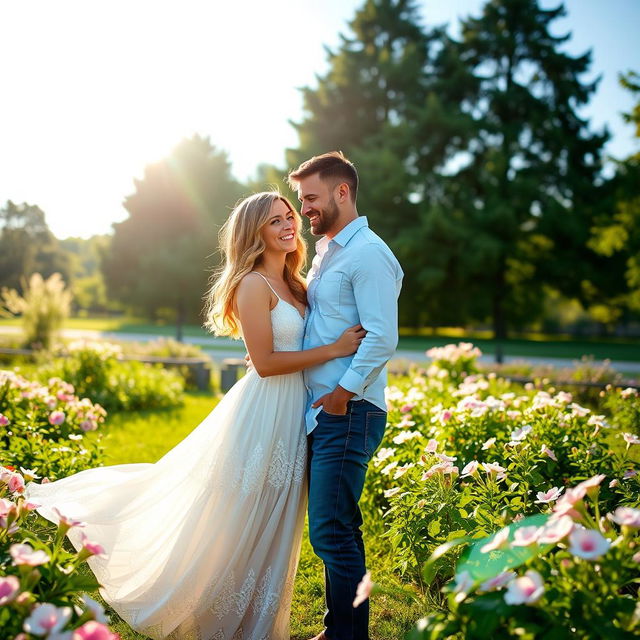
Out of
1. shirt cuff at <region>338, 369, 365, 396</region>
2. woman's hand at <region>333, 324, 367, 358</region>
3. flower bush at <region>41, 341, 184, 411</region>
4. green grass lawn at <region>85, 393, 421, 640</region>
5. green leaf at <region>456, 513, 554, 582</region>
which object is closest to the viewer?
green leaf at <region>456, 513, 554, 582</region>

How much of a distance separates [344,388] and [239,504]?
2.84 feet

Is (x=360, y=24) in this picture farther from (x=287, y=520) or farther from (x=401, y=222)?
(x=287, y=520)

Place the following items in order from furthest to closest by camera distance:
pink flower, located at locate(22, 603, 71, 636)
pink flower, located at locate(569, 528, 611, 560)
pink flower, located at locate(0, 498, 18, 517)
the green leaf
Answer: pink flower, located at locate(0, 498, 18, 517) → the green leaf → pink flower, located at locate(569, 528, 611, 560) → pink flower, located at locate(22, 603, 71, 636)

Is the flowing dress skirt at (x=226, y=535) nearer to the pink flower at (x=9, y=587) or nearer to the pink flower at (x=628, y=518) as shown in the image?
the pink flower at (x=9, y=587)

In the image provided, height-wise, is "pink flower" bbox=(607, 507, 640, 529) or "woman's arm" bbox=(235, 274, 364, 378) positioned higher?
"woman's arm" bbox=(235, 274, 364, 378)

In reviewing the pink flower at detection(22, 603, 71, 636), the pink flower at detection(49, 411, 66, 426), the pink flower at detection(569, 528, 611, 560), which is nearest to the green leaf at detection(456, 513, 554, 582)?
the pink flower at detection(569, 528, 611, 560)

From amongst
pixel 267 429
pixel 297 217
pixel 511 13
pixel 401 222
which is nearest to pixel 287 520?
pixel 267 429

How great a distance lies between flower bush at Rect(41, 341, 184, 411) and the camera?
9234mm

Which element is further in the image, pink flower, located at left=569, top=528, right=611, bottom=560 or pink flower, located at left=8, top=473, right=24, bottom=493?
pink flower, located at left=8, top=473, right=24, bottom=493

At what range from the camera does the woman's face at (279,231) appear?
3.29m

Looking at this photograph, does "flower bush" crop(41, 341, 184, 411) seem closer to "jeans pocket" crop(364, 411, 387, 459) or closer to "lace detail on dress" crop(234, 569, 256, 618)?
"lace detail on dress" crop(234, 569, 256, 618)

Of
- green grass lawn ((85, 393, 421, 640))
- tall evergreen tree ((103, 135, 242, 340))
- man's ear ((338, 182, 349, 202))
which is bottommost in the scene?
green grass lawn ((85, 393, 421, 640))

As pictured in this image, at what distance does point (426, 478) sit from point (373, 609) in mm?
873

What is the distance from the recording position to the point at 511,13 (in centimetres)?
2742
